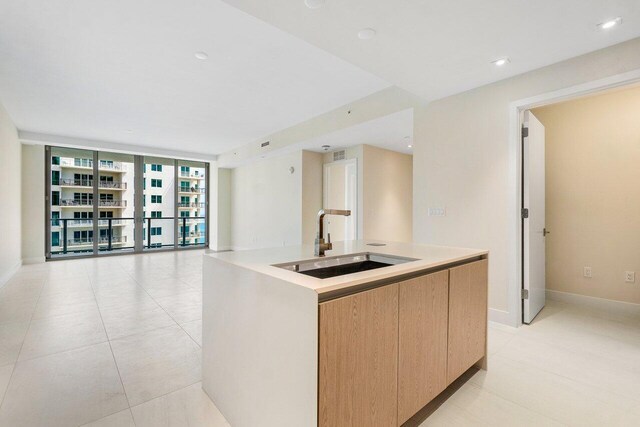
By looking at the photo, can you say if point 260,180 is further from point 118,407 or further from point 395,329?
point 395,329

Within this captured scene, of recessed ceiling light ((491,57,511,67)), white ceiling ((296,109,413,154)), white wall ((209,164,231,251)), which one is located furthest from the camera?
white wall ((209,164,231,251))

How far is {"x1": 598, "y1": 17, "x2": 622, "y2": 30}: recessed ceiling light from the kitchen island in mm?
1853

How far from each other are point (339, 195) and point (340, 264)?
470 centimetres

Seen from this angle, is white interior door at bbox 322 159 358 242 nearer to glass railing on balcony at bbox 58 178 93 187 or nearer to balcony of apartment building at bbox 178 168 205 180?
balcony of apartment building at bbox 178 168 205 180

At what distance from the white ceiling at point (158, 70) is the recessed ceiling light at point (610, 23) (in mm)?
1963

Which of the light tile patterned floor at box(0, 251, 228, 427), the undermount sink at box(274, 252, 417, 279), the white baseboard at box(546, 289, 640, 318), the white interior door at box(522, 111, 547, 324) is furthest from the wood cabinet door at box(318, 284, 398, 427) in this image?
the white baseboard at box(546, 289, 640, 318)

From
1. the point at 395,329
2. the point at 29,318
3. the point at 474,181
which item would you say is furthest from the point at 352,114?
the point at 29,318

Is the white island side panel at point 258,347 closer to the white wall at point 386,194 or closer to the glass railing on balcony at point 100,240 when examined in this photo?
the white wall at point 386,194

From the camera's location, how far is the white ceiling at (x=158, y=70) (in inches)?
93.9

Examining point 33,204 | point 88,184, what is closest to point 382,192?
point 88,184

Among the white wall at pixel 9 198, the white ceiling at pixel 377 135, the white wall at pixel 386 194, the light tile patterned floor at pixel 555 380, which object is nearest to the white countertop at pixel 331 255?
the light tile patterned floor at pixel 555 380

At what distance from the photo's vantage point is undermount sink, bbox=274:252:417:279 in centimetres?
157

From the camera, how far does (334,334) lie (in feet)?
3.43

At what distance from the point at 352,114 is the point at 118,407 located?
13.1ft
